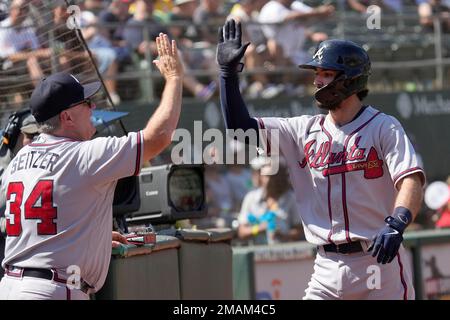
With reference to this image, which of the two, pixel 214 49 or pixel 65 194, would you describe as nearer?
pixel 65 194

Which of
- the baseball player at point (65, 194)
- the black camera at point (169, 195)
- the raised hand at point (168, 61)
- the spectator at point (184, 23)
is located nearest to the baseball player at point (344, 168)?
the raised hand at point (168, 61)

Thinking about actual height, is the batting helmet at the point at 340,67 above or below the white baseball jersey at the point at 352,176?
above

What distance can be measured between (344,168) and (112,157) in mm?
1338

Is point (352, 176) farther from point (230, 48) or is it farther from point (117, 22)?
point (117, 22)

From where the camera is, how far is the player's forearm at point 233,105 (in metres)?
5.18

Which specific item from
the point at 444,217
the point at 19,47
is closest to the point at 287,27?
the point at 444,217

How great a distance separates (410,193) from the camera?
15.7 ft

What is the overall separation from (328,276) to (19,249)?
163 centimetres

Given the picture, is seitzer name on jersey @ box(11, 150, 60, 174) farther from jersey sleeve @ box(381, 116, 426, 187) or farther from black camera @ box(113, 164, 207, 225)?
black camera @ box(113, 164, 207, 225)

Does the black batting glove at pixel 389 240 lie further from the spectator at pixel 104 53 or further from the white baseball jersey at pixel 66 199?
the spectator at pixel 104 53

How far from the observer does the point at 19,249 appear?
442 centimetres

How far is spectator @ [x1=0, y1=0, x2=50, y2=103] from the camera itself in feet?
25.5

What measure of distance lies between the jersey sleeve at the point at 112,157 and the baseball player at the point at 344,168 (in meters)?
0.95
